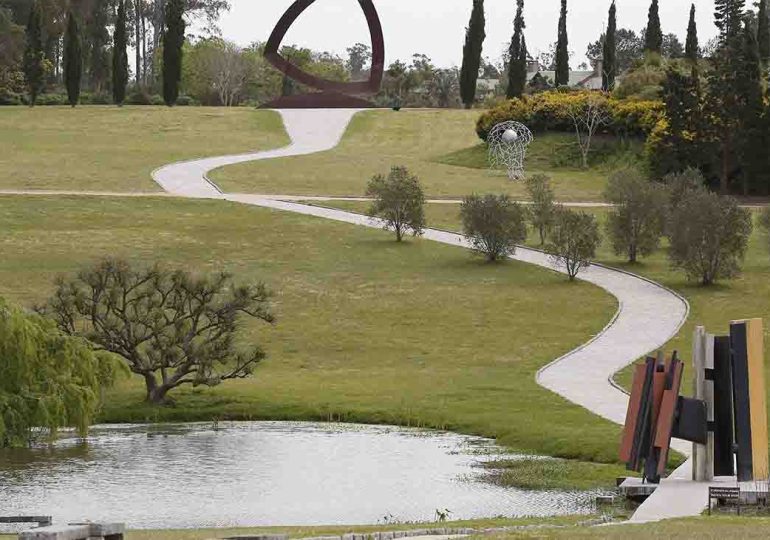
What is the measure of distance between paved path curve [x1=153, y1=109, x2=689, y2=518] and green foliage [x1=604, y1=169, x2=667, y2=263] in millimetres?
1159

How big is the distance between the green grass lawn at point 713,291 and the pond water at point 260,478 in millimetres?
6220

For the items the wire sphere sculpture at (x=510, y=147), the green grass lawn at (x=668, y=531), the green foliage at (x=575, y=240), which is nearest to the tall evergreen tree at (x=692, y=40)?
the wire sphere sculpture at (x=510, y=147)

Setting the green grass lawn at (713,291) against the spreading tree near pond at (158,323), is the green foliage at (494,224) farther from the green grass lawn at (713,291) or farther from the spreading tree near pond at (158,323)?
the spreading tree near pond at (158,323)

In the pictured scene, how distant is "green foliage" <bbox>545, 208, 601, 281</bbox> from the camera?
3859 cm

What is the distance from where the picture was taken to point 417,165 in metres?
60.9

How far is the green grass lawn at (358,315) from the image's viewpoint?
27.3 m

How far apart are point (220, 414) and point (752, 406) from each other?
440 inches

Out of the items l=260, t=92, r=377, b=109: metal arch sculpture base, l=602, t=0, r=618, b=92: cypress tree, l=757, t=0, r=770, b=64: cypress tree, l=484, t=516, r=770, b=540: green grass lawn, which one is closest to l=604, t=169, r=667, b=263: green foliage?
l=484, t=516, r=770, b=540: green grass lawn

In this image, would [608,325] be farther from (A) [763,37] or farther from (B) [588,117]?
(A) [763,37]

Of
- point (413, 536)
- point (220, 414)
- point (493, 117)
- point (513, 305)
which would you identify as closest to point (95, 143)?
point (493, 117)

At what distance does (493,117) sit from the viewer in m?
67.1

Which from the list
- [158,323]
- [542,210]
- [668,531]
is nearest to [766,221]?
[542,210]

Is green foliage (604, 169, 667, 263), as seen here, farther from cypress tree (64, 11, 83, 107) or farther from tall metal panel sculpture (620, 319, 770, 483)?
cypress tree (64, 11, 83, 107)

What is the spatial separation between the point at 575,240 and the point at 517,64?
40.9 metres
